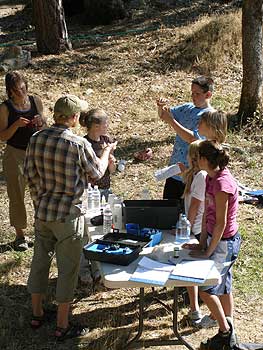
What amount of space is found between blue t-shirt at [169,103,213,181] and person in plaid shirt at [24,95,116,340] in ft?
3.10

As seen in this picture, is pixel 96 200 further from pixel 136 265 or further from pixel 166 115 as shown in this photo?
pixel 136 265

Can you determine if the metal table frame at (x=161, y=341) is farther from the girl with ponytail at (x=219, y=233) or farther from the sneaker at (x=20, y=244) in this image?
the sneaker at (x=20, y=244)

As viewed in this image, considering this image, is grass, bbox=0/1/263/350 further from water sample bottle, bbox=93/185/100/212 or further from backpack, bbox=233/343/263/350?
water sample bottle, bbox=93/185/100/212

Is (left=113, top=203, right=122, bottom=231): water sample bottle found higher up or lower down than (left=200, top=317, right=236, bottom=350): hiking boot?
higher up

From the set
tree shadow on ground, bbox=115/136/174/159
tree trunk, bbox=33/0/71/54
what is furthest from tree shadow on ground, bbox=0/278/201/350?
tree trunk, bbox=33/0/71/54

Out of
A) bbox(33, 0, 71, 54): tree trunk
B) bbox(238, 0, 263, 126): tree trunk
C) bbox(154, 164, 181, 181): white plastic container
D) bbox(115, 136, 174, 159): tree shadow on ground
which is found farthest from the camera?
bbox(33, 0, 71, 54): tree trunk

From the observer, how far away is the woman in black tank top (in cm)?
543

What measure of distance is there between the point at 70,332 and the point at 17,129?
2.04m

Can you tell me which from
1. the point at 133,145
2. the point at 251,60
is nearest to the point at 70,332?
the point at 133,145

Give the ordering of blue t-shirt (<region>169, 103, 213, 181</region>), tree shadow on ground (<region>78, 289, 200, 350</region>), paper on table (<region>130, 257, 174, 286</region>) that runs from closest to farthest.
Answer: paper on table (<region>130, 257, 174, 286</region>) < tree shadow on ground (<region>78, 289, 200, 350</region>) < blue t-shirt (<region>169, 103, 213, 181</region>)

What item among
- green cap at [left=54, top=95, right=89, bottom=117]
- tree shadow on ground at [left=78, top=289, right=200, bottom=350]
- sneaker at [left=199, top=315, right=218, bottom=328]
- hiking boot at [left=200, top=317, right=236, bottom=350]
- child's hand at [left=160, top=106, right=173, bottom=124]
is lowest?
tree shadow on ground at [left=78, top=289, right=200, bottom=350]

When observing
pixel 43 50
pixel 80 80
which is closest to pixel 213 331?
pixel 80 80

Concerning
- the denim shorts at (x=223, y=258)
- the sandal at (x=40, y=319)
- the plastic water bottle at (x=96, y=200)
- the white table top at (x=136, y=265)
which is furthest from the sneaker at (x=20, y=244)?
the denim shorts at (x=223, y=258)

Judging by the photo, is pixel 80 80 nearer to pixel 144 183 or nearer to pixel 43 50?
pixel 43 50
